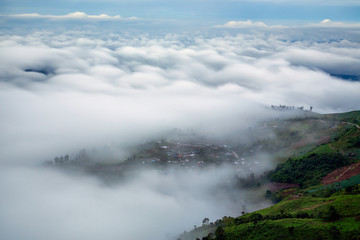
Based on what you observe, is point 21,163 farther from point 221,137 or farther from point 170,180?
point 221,137

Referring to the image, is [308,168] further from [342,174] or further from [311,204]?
[311,204]

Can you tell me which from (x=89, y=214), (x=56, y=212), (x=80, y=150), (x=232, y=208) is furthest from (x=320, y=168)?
(x=80, y=150)

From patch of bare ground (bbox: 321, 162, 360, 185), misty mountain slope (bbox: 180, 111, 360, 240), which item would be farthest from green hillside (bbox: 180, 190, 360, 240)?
patch of bare ground (bbox: 321, 162, 360, 185)

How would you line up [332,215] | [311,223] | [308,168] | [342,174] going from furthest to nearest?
[308,168] < [342,174] < [311,223] < [332,215]

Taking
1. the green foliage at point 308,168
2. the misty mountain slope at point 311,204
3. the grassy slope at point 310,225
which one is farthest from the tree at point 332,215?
the green foliage at point 308,168

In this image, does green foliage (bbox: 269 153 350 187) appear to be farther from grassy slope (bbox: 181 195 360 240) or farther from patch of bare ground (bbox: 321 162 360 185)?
grassy slope (bbox: 181 195 360 240)

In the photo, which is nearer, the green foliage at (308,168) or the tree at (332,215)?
the tree at (332,215)

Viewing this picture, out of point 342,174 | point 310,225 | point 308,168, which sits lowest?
point 308,168

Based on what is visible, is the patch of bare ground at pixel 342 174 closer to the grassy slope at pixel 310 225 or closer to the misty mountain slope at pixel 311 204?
the misty mountain slope at pixel 311 204

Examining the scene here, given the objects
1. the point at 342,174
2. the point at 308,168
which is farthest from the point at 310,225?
the point at 308,168
